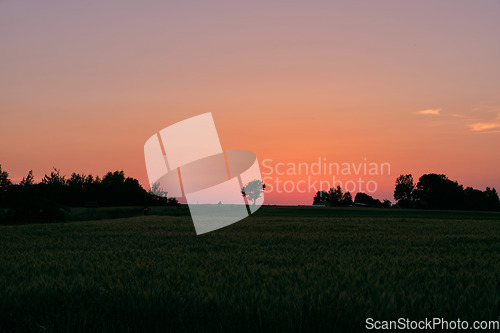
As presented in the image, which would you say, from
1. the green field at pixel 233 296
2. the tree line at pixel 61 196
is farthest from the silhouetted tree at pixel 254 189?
the green field at pixel 233 296

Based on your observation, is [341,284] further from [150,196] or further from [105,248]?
[150,196]

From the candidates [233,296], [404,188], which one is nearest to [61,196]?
[233,296]

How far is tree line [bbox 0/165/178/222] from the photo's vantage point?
1307 inches

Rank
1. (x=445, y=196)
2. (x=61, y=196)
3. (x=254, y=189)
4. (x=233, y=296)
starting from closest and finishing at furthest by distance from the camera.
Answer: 1. (x=233, y=296)
2. (x=61, y=196)
3. (x=445, y=196)
4. (x=254, y=189)

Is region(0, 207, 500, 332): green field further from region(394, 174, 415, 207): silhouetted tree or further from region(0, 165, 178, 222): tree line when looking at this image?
region(394, 174, 415, 207): silhouetted tree

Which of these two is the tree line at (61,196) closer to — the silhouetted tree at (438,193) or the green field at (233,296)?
the green field at (233,296)

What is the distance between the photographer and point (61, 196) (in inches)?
2862

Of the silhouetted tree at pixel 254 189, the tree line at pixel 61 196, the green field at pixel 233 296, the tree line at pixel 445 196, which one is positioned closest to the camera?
the green field at pixel 233 296

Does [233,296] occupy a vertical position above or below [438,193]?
below

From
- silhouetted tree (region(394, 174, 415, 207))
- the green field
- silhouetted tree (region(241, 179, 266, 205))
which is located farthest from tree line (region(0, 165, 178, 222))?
silhouetted tree (region(394, 174, 415, 207))

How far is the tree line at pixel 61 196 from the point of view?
1307 inches

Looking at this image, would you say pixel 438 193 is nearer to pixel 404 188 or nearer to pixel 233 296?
pixel 404 188

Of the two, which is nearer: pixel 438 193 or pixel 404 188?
pixel 438 193

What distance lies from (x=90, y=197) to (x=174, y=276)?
95.5 meters
